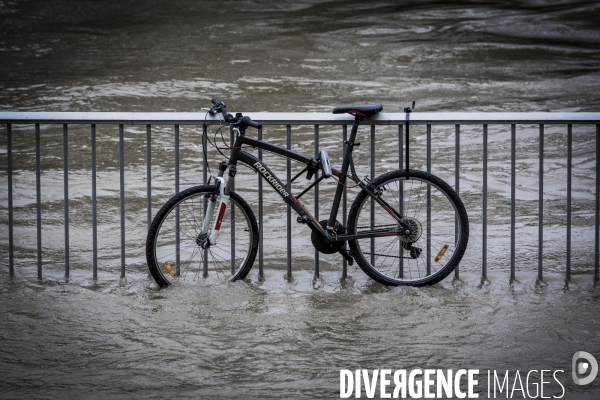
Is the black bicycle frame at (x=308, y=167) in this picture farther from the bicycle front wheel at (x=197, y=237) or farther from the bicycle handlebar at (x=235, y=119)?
the bicycle front wheel at (x=197, y=237)

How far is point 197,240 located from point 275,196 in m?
4.03

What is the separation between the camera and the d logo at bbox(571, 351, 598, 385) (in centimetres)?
480

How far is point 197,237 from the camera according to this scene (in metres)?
6.42

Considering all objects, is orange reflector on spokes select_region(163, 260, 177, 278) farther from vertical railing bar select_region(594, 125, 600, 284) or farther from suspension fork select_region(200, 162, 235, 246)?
vertical railing bar select_region(594, 125, 600, 284)

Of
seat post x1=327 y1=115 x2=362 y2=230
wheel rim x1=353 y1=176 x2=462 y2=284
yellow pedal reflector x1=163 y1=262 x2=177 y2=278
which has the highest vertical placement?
seat post x1=327 y1=115 x2=362 y2=230

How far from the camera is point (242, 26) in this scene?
79.9ft

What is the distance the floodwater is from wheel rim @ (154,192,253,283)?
0.17 meters

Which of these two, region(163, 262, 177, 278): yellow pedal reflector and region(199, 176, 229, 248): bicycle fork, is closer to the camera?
region(199, 176, 229, 248): bicycle fork

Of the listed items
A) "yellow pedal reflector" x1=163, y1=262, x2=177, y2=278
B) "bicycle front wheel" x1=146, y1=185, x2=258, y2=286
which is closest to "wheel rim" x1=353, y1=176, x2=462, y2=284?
"bicycle front wheel" x1=146, y1=185, x2=258, y2=286

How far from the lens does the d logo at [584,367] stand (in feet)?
15.8

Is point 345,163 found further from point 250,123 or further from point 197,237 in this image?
point 197,237

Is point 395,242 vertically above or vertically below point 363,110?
below

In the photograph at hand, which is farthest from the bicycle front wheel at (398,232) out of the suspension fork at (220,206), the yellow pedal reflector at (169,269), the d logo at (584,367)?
the d logo at (584,367)

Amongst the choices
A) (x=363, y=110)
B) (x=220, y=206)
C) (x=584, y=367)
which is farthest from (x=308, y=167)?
(x=584, y=367)
